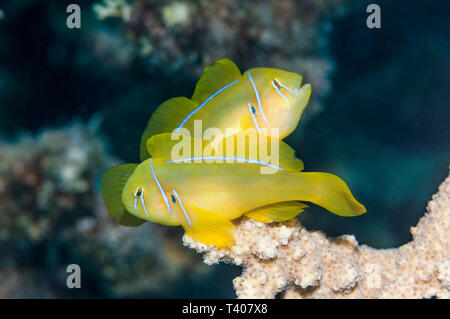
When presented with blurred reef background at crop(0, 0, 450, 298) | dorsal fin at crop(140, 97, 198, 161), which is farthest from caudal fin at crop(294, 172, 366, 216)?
blurred reef background at crop(0, 0, 450, 298)

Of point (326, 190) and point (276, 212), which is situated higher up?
point (326, 190)

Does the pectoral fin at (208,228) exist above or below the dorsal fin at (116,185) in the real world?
below

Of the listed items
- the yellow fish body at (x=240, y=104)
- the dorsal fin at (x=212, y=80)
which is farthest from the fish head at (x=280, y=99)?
the dorsal fin at (x=212, y=80)

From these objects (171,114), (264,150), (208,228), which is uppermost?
(171,114)

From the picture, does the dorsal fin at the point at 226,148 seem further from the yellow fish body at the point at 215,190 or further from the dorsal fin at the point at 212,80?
the dorsal fin at the point at 212,80

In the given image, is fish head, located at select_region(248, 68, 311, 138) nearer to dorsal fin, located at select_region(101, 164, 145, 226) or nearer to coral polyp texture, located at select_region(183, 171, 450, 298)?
coral polyp texture, located at select_region(183, 171, 450, 298)

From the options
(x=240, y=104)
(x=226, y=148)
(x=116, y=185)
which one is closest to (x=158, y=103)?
(x=116, y=185)

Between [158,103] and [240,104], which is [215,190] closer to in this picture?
[240,104]

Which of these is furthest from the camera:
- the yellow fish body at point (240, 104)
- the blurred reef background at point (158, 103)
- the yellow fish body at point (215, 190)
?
the blurred reef background at point (158, 103)
